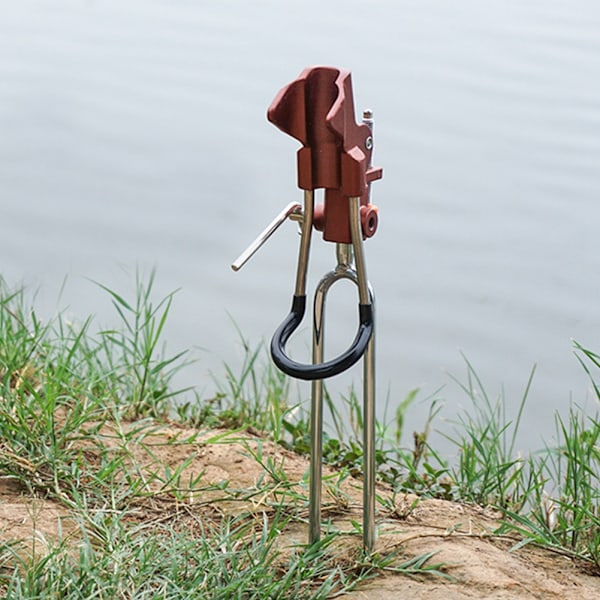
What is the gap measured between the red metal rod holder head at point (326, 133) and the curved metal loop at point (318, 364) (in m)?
0.12

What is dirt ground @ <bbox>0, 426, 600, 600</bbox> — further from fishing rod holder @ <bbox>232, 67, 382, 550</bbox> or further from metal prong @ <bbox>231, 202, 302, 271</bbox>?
metal prong @ <bbox>231, 202, 302, 271</bbox>

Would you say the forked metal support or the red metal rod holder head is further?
the forked metal support

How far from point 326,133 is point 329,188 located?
0.23 ft

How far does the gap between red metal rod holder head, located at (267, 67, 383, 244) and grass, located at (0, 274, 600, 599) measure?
1.62 feet

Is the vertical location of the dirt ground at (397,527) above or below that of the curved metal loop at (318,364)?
below

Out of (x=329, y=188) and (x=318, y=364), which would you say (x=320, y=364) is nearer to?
(x=318, y=364)

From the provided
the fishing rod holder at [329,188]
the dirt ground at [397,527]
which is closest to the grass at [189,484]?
the dirt ground at [397,527]

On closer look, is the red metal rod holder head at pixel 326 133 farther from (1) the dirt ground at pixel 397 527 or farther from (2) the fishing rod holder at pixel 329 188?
(1) the dirt ground at pixel 397 527

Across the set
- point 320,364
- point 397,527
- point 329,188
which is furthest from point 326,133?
point 397,527

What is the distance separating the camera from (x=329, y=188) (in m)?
1.38

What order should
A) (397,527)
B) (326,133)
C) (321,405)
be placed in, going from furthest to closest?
1. (397,527)
2. (321,405)
3. (326,133)

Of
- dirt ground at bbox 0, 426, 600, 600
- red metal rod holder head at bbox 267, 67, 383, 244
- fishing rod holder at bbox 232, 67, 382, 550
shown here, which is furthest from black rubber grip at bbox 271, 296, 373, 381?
dirt ground at bbox 0, 426, 600, 600

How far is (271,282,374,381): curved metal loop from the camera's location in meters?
1.34

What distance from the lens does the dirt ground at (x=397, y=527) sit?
1.50 meters
